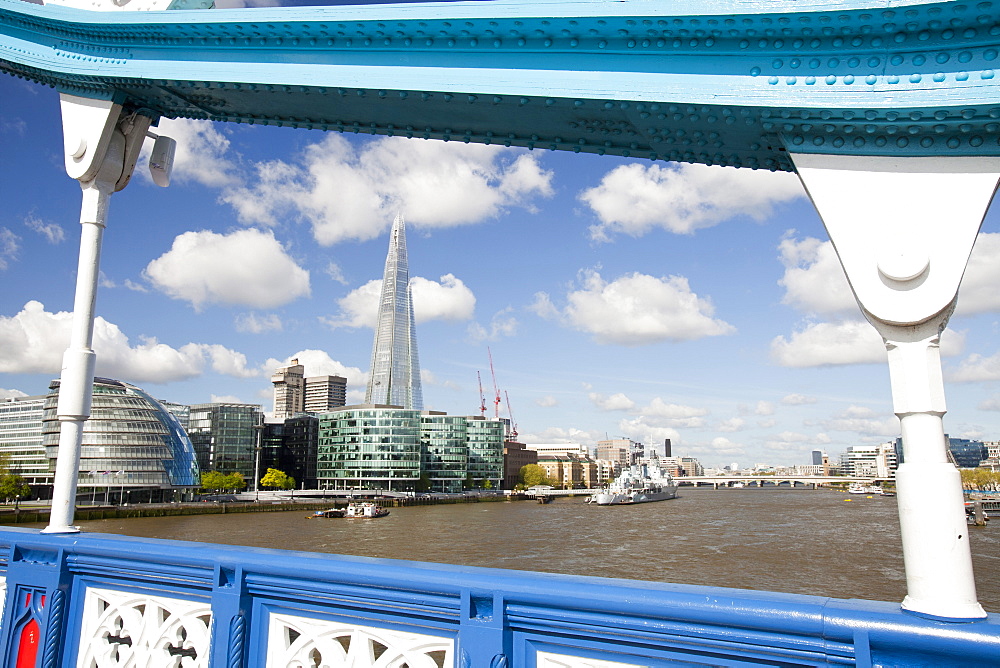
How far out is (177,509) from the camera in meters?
64.9

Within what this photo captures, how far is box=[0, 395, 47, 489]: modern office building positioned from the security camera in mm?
105546

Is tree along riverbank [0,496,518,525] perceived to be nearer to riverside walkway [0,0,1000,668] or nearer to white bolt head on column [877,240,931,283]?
riverside walkway [0,0,1000,668]

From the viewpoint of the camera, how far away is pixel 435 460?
119375 millimetres

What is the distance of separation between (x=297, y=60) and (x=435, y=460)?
118m

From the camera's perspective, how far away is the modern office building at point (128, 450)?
7306 centimetres

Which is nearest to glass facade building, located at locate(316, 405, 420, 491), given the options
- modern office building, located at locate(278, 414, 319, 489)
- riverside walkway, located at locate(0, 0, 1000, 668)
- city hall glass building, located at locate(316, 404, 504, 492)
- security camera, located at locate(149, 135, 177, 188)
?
city hall glass building, located at locate(316, 404, 504, 492)

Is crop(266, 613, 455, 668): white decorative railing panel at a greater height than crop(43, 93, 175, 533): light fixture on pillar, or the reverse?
crop(43, 93, 175, 533): light fixture on pillar

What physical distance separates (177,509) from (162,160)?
6775 centimetres

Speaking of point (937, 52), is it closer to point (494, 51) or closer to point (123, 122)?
point (494, 51)

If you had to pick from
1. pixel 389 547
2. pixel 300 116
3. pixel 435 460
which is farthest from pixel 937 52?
pixel 435 460

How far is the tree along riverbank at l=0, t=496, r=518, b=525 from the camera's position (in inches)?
2143

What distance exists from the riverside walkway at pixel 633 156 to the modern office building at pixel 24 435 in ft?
353

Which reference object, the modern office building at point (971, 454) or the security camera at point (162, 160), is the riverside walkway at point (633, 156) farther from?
the modern office building at point (971, 454)

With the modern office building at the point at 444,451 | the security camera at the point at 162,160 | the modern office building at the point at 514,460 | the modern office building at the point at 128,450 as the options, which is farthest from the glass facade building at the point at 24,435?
the security camera at the point at 162,160
